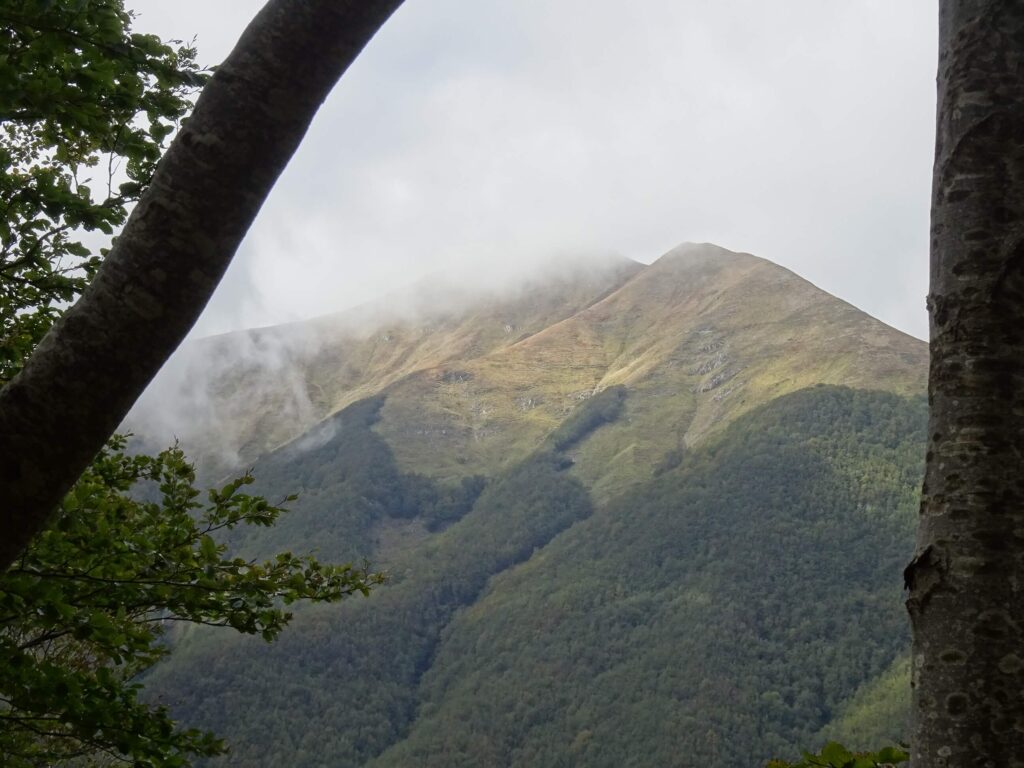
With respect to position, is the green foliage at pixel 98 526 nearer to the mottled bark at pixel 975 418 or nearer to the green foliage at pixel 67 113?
the green foliage at pixel 67 113

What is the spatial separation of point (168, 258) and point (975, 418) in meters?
1.87

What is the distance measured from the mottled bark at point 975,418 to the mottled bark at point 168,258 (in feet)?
5.06

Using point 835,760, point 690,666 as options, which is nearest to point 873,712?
point 690,666

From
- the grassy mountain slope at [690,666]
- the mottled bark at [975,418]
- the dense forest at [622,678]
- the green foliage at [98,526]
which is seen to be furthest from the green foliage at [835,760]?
the grassy mountain slope at [690,666]

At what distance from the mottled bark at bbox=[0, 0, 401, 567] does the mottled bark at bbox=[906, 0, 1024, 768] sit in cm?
154

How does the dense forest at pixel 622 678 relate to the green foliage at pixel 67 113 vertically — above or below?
above

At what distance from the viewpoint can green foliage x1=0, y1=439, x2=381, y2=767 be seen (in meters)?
4.69

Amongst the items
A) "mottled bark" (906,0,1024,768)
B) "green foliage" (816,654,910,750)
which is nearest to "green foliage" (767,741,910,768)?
"mottled bark" (906,0,1024,768)

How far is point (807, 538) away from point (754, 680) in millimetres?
47843

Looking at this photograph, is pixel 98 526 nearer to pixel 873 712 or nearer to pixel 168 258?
pixel 168 258

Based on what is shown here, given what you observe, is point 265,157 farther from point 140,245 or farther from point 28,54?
point 28,54

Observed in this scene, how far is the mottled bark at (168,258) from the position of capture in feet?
6.31

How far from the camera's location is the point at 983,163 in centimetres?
212

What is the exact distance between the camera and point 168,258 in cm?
197
